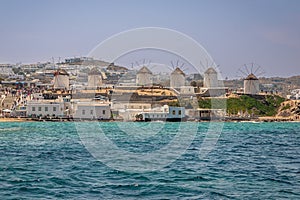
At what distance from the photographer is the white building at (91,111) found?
62250 millimetres

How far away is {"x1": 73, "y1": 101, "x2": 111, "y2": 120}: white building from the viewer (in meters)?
62.2

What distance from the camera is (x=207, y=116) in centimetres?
6969

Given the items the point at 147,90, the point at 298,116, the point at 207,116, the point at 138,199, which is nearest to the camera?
the point at 138,199

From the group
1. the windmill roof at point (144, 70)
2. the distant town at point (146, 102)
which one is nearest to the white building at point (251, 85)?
the distant town at point (146, 102)

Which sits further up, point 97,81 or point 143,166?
point 97,81

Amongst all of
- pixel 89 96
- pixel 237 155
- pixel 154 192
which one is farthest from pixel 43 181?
pixel 89 96

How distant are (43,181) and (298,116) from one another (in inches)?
2736

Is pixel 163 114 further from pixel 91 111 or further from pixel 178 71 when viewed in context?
pixel 178 71

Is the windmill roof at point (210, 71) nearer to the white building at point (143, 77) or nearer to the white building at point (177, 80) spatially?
the white building at point (177, 80)

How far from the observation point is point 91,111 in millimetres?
62531

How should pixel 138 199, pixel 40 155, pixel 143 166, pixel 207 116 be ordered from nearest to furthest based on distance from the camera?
pixel 138 199, pixel 143 166, pixel 40 155, pixel 207 116

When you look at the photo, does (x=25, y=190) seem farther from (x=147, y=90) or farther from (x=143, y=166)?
(x=147, y=90)

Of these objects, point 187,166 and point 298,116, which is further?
point 298,116

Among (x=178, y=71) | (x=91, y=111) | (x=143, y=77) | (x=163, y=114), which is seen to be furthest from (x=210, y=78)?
(x=91, y=111)
